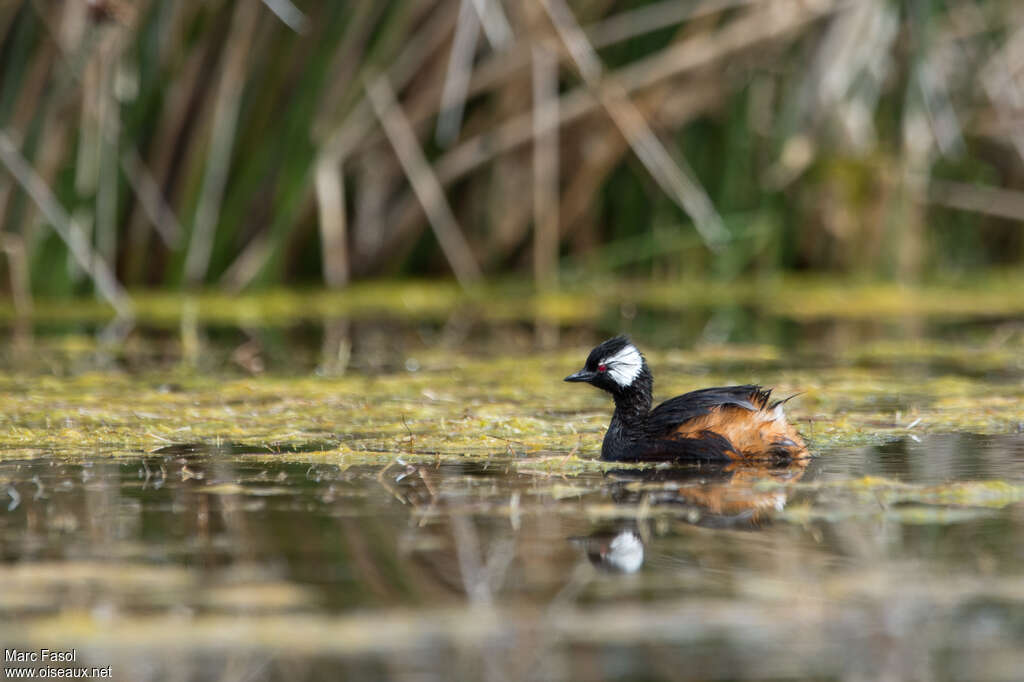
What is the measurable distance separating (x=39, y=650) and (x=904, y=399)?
14.3 ft

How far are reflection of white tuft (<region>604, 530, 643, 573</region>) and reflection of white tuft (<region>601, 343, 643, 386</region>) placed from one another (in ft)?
5.52

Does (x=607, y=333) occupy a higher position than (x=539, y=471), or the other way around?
(x=607, y=333)

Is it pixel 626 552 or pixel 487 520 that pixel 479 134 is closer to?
pixel 487 520

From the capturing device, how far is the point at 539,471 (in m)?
5.16

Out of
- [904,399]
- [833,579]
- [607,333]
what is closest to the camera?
[833,579]

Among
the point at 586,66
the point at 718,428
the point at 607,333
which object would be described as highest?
the point at 586,66

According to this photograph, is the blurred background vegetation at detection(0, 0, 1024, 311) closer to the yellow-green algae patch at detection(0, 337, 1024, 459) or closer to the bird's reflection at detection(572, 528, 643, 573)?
the yellow-green algae patch at detection(0, 337, 1024, 459)

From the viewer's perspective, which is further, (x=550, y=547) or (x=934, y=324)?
(x=934, y=324)

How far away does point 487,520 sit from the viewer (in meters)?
4.38

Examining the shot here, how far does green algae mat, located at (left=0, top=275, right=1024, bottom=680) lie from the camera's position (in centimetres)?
321

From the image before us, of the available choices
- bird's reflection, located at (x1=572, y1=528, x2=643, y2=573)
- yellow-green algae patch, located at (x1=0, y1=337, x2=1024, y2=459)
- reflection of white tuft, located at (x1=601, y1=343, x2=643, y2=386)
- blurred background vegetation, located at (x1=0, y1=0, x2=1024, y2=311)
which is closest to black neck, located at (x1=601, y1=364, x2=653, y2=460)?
reflection of white tuft, located at (x1=601, y1=343, x2=643, y2=386)

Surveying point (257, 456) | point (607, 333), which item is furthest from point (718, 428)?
point (607, 333)

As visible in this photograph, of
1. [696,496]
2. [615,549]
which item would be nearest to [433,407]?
[696,496]

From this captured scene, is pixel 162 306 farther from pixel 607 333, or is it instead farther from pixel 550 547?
pixel 550 547
